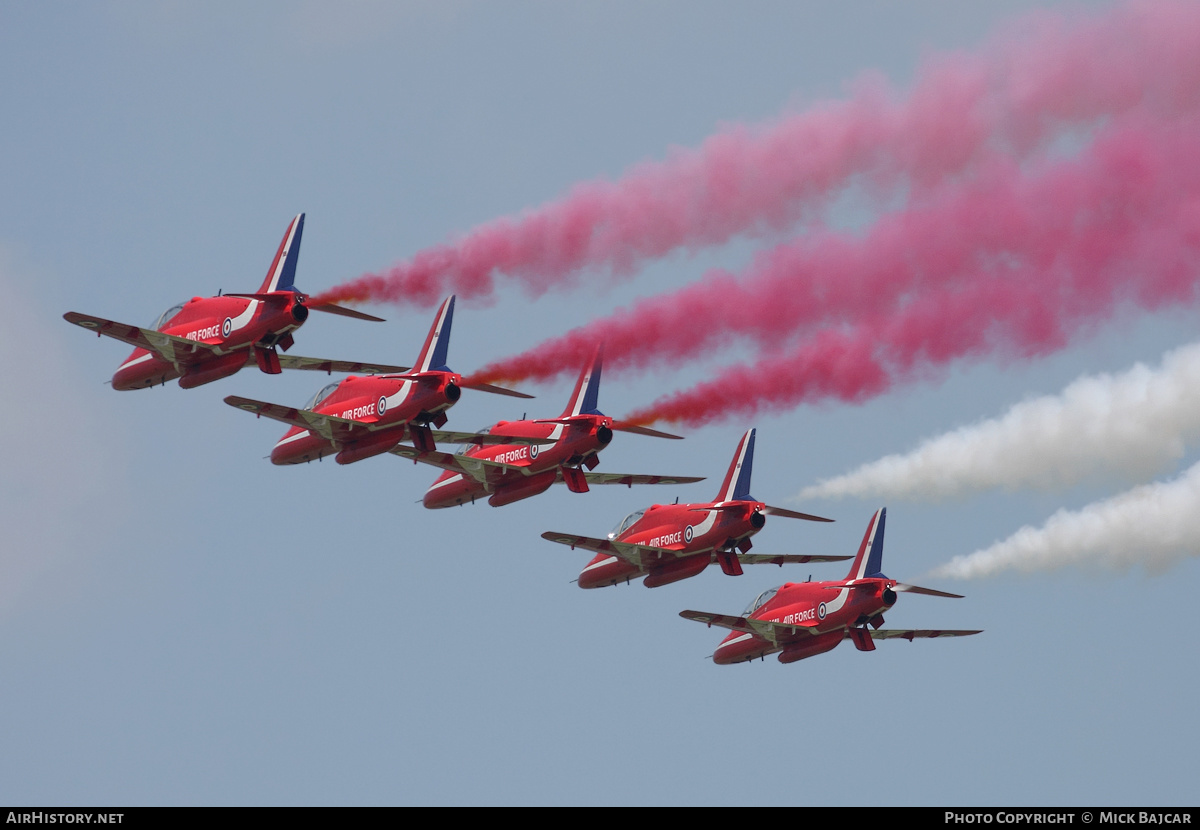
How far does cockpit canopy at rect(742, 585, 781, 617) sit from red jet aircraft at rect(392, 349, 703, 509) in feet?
19.1

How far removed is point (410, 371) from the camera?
49.4 metres

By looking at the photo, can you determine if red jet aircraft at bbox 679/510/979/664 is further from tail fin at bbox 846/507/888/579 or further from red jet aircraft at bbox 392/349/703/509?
red jet aircraft at bbox 392/349/703/509

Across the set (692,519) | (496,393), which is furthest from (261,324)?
(692,519)

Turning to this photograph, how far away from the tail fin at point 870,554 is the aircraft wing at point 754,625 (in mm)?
2130

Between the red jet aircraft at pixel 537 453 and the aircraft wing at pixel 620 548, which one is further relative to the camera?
the aircraft wing at pixel 620 548

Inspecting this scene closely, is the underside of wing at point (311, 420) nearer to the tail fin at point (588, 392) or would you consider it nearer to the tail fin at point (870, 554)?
the tail fin at point (588, 392)

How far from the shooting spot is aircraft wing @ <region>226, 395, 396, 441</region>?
48031mm

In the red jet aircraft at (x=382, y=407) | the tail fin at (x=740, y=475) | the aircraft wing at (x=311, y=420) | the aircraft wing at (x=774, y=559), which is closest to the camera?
the aircraft wing at (x=311, y=420)

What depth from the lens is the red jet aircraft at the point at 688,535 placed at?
51031mm

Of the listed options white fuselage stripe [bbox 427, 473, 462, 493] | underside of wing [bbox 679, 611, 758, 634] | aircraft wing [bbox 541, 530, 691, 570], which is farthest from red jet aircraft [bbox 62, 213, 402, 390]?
underside of wing [bbox 679, 611, 758, 634]

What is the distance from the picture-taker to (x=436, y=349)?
4903 centimetres

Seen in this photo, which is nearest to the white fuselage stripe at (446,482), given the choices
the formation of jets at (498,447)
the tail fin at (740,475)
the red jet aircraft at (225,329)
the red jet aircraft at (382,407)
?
the formation of jets at (498,447)
